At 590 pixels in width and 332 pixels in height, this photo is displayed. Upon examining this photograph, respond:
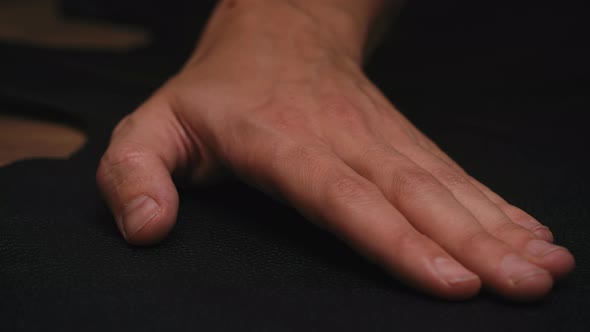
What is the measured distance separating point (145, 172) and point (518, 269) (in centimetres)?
38

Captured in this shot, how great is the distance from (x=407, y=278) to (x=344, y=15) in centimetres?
55

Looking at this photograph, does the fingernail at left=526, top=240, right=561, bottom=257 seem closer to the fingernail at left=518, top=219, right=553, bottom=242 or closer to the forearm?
the fingernail at left=518, top=219, right=553, bottom=242

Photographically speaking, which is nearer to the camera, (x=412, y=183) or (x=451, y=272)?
(x=451, y=272)

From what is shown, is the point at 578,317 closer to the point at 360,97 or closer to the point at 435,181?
the point at 435,181

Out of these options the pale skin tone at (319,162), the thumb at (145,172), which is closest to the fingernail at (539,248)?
the pale skin tone at (319,162)

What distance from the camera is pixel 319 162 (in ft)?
2.13

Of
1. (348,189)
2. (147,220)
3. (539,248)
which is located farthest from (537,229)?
(147,220)

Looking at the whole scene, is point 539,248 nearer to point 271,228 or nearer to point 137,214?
point 271,228

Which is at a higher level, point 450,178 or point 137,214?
point 450,178

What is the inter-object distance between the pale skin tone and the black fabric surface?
A: 28 millimetres

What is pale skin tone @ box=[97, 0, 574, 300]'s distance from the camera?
54 cm

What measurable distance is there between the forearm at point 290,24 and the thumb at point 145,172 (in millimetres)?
172

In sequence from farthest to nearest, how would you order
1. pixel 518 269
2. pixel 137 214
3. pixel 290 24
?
pixel 290 24
pixel 137 214
pixel 518 269

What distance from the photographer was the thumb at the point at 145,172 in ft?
2.02
